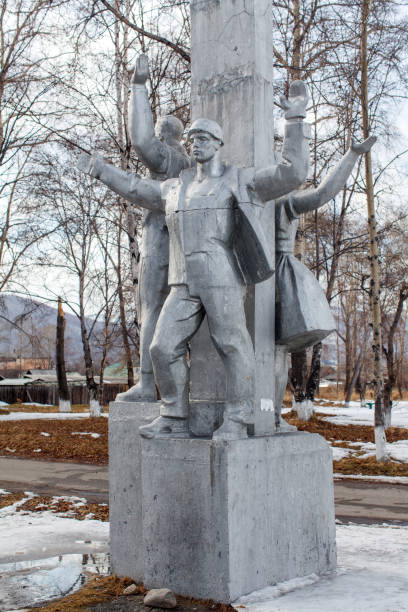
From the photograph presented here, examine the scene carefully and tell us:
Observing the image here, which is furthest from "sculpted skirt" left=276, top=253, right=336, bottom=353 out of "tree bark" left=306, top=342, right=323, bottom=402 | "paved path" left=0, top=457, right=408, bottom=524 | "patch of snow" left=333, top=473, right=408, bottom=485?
"tree bark" left=306, top=342, right=323, bottom=402

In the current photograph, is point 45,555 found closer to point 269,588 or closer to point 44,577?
point 44,577

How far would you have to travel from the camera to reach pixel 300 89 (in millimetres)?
4441

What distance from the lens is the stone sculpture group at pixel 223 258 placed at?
4488mm

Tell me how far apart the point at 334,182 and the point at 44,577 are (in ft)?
11.2

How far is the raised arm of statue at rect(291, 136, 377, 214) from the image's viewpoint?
15.5 ft

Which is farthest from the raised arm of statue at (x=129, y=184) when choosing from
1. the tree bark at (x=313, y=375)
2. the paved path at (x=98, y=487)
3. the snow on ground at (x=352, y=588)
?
the tree bark at (x=313, y=375)

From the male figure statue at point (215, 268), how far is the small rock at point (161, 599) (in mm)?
941

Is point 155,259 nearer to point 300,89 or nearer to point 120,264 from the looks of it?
point 300,89

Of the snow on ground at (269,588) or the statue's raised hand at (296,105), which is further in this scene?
the statue's raised hand at (296,105)

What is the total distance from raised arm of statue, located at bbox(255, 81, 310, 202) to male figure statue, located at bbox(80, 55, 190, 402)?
1014 mm

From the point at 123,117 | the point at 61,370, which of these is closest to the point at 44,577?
the point at 123,117

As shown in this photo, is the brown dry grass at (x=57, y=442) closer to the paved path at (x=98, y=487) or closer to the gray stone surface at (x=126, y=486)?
the paved path at (x=98, y=487)

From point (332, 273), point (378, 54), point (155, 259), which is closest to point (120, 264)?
point (332, 273)

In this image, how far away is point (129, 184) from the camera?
4.99m
